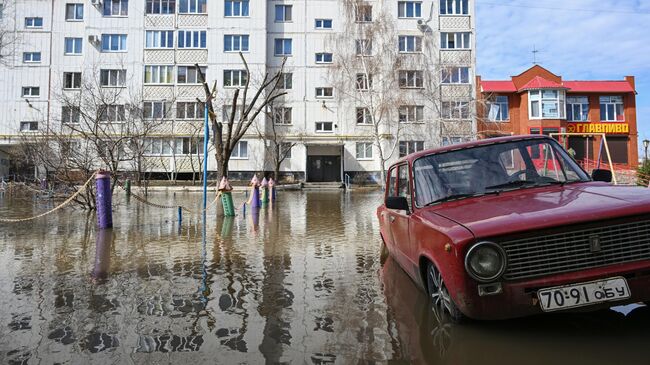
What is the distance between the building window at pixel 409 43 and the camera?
124 feet

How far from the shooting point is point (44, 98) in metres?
38.1

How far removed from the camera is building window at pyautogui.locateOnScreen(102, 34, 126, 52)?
123ft

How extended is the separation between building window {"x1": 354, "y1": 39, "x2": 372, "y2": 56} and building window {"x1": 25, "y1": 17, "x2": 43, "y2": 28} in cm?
3008

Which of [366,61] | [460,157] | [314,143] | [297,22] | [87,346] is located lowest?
[87,346]

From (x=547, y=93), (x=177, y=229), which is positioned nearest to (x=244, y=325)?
(x=177, y=229)

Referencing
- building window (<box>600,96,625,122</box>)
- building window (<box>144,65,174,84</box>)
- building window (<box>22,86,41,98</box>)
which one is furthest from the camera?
building window (<box>600,96,625,122</box>)

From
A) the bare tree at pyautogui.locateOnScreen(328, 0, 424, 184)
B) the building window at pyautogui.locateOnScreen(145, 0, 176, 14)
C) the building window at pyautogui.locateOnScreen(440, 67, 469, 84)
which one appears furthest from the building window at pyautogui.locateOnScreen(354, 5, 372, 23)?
the building window at pyautogui.locateOnScreen(145, 0, 176, 14)

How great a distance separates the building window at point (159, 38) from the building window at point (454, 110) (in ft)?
84.2

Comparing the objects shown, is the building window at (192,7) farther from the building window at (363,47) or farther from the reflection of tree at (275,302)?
the reflection of tree at (275,302)

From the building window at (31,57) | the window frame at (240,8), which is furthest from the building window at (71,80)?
the window frame at (240,8)

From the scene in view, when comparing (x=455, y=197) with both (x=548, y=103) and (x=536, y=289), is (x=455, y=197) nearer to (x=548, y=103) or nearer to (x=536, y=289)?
(x=536, y=289)

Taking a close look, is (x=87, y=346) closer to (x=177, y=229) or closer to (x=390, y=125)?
(x=177, y=229)

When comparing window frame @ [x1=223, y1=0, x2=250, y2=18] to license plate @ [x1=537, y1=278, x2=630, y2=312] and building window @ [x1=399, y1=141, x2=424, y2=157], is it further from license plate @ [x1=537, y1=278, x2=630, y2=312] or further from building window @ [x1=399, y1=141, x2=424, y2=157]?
license plate @ [x1=537, y1=278, x2=630, y2=312]

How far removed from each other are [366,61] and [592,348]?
3481 centimetres
